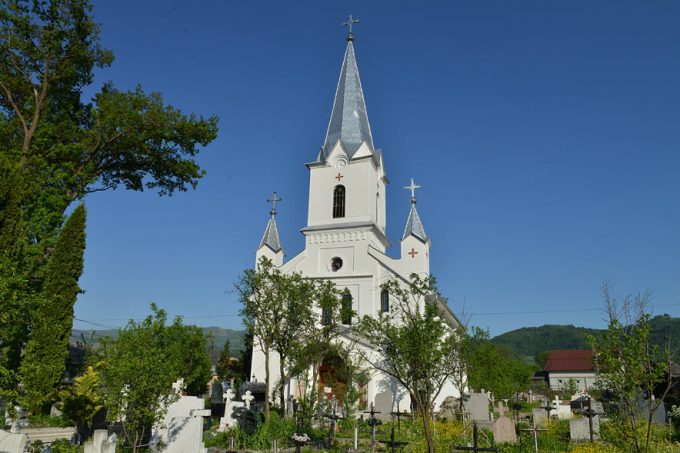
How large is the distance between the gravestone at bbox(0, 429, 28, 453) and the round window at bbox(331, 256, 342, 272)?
2309cm

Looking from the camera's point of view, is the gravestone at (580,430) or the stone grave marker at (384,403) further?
the stone grave marker at (384,403)

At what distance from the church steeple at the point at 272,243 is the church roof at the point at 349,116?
538 centimetres

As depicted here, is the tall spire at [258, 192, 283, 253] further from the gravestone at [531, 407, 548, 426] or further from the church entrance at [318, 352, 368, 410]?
the gravestone at [531, 407, 548, 426]

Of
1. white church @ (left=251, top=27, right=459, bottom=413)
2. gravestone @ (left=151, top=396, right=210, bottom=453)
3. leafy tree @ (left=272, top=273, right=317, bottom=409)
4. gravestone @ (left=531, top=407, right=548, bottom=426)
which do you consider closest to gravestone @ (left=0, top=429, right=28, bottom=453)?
gravestone @ (left=151, top=396, right=210, bottom=453)

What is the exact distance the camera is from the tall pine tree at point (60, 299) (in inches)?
757

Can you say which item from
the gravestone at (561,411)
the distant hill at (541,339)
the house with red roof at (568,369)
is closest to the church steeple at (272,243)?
the gravestone at (561,411)

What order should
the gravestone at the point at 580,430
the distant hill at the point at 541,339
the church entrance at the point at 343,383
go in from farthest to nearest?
the distant hill at the point at 541,339, the church entrance at the point at 343,383, the gravestone at the point at 580,430

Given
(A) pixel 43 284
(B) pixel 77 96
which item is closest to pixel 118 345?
(A) pixel 43 284

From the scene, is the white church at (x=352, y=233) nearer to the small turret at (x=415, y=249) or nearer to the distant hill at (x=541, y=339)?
the small turret at (x=415, y=249)

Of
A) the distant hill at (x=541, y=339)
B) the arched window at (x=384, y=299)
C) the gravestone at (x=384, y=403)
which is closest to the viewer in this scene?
the gravestone at (x=384, y=403)

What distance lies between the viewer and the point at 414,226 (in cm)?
3244

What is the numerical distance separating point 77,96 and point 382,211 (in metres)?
20.4

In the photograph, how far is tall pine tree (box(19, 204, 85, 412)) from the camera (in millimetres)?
19234

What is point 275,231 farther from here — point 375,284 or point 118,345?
point 118,345
